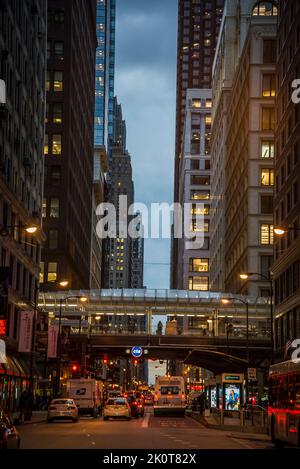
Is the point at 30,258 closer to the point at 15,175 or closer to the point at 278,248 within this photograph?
the point at 15,175

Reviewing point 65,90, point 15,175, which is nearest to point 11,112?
point 15,175

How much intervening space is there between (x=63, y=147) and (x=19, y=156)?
55.5 meters

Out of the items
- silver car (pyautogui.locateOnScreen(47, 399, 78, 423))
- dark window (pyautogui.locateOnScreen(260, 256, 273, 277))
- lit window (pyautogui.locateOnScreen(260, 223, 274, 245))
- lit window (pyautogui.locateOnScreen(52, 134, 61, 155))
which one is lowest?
silver car (pyautogui.locateOnScreen(47, 399, 78, 423))

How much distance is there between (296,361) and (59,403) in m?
27.9

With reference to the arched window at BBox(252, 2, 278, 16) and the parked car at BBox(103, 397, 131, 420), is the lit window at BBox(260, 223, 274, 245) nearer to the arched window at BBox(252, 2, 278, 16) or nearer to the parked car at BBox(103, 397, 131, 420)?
the arched window at BBox(252, 2, 278, 16)

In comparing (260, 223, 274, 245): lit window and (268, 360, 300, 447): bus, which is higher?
(260, 223, 274, 245): lit window

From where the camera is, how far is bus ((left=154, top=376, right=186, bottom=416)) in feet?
229

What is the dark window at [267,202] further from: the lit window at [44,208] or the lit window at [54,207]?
the lit window at [44,208]

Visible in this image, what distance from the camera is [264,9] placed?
13138 centimetres

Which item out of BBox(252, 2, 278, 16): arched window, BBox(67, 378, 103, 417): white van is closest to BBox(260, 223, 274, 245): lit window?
BBox(252, 2, 278, 16): arched window

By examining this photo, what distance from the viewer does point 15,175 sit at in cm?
7150

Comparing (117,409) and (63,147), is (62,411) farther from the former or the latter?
(63,147)

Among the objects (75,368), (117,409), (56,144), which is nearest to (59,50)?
(56,144)

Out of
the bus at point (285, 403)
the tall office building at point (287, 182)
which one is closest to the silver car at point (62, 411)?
the bus at point (285, 403)
